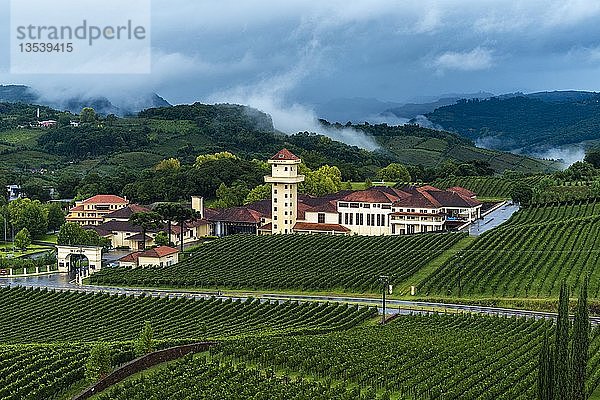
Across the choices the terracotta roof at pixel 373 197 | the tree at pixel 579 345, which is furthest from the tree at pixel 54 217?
the tree at pixel 579 345

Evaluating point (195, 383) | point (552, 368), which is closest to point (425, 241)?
point (195, 383)

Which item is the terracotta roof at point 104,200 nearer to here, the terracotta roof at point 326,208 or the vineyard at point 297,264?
the terracotta roof at point 326,208

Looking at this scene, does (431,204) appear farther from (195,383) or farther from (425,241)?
(195,383)

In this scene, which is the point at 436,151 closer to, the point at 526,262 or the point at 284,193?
the point at 284,193

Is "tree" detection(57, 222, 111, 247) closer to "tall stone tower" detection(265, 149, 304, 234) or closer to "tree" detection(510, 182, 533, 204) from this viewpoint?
"tall stone tower" detection(265, 149, 304, 234)

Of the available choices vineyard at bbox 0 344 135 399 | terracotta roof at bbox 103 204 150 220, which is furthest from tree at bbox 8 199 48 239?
vineyard at bbox 0 344 135 399
